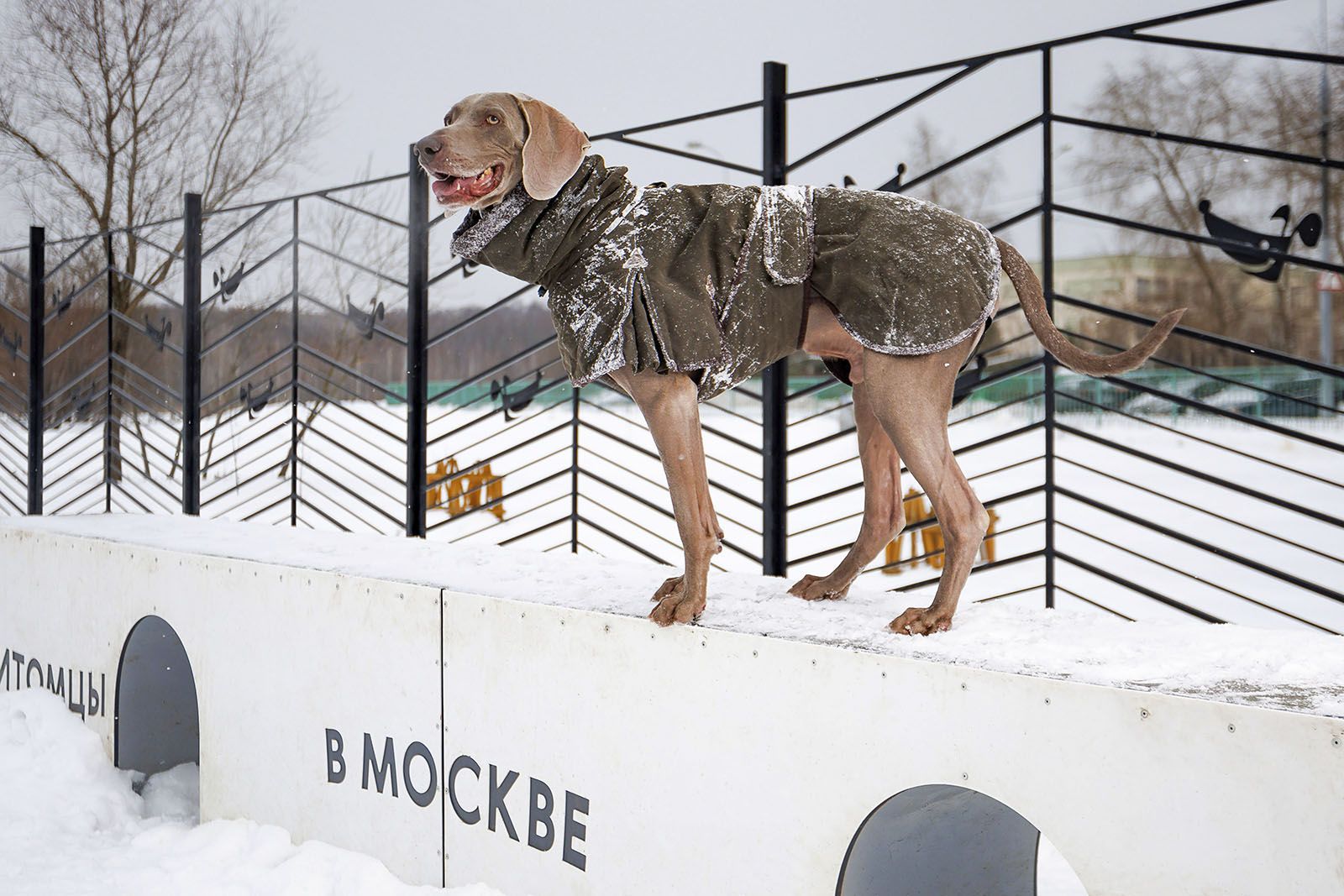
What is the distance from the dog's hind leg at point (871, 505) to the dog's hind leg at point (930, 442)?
0.27 metres

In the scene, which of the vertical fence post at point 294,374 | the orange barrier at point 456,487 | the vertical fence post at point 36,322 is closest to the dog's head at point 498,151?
the orange barrier at point 456,487

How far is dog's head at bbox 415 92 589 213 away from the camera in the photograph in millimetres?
1885

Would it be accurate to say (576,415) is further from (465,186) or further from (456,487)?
(456,487)

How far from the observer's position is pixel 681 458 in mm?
1892

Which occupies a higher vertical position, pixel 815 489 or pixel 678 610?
pixel 678 610

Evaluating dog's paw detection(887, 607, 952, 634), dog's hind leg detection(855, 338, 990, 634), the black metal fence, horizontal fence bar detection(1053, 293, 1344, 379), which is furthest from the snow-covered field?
dog's paw detection(887, 607, 952, 634)

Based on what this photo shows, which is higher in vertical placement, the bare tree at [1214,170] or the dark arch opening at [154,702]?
the bare tree at [1214,170]

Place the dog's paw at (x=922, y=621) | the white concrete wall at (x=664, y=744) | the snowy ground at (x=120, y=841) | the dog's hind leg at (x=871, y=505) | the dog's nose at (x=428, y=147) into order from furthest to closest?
the snowy ground at (x=120, y=841) < the dog's hind leg at (x=871, y=505) < the dog's nose at (x=428, y=147) < the dog's paw at (x=922, y=621) < the white concrete wall at (x=664, y=744)

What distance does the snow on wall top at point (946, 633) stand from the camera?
1423 mm

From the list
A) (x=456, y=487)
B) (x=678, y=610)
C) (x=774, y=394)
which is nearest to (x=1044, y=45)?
(x=774, y=394)

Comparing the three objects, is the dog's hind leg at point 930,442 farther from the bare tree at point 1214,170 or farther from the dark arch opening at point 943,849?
the bare tree at point 1214,170

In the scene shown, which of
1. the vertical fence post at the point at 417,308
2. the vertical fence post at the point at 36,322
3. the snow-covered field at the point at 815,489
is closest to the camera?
the vertical fence post at the point at 417,308

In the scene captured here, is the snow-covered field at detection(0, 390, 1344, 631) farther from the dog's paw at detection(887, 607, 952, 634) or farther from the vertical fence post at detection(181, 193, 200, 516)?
the dog's paw at detection(887, 607, 952, 634)

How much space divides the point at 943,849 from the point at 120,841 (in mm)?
2173
